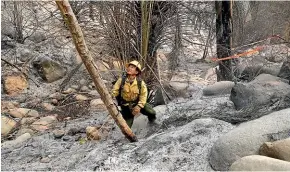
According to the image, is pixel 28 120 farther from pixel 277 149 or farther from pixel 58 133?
pixel 277 149

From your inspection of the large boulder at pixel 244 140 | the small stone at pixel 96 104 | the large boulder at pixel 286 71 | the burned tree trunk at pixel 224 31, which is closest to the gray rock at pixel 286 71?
the large boulder at pixel 286 71

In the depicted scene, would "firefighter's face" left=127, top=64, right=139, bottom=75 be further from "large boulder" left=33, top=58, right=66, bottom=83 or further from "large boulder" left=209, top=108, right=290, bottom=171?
"large boulder" left=33, top=58, right=66, bottom=83

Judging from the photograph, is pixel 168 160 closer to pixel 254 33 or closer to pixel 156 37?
pixel 156 37

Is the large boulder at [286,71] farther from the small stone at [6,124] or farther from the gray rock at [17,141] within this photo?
the small stone at [6,124]

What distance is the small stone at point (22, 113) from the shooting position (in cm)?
592

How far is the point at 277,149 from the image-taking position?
302 cm

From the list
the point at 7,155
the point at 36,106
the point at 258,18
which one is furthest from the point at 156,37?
the point at 258,18

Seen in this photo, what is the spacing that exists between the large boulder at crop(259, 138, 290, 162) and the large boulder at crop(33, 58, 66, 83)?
18.3 feet

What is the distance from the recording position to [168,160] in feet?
11.9

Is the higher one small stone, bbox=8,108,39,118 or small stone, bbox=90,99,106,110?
small stone, bbox=8,108,39,118

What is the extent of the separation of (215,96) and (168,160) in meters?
2.38

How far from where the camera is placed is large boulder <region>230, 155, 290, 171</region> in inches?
108

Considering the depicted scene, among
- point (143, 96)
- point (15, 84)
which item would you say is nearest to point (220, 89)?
point (143, 96)

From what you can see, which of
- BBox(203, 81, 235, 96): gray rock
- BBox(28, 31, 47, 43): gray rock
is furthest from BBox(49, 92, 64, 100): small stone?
BBox(203, 81, 235, 96): gray rock
